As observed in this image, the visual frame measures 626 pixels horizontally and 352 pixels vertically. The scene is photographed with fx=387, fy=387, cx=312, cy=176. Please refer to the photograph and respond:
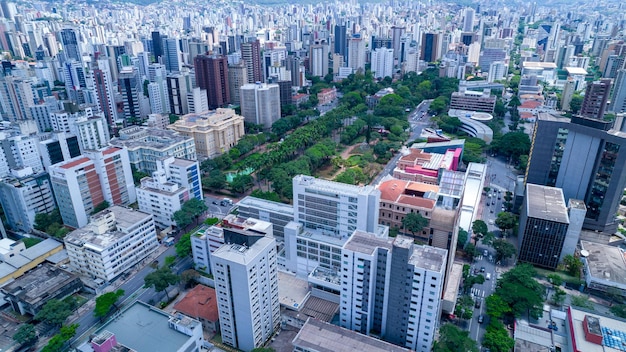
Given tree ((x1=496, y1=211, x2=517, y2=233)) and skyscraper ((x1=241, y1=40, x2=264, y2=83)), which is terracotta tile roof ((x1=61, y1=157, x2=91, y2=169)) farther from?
skyscraper ((x1=241, y1=40, x2=264, y2=83))

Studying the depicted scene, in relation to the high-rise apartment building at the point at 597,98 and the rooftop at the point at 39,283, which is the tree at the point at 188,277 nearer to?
the rooftop at the point at 39,283

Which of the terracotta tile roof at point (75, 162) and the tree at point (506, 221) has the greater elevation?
the terracotta tile roof at point (75, 162)

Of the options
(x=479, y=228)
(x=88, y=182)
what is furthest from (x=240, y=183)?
(x=479, y=228)

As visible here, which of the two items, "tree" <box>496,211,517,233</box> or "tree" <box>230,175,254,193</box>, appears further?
"tree" <box>230,175,254,193</box>

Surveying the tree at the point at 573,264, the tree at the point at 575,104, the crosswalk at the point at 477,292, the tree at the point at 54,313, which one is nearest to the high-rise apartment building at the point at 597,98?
the tree at the point at 575,104

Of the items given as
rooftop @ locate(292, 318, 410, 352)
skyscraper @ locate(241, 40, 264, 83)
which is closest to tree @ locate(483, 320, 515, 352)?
rooftop @ locate(292, 318, 410, 352)

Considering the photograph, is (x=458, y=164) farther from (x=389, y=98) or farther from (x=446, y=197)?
(x=389, y=98)

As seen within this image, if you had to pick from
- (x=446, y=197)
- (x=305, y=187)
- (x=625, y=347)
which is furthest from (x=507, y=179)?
(x=305, y=187)
